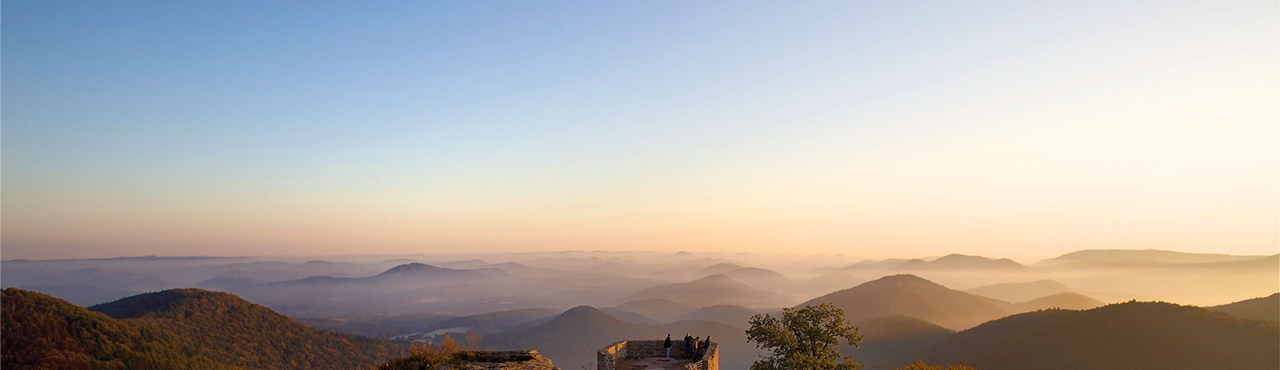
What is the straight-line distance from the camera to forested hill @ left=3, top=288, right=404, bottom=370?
76.1m

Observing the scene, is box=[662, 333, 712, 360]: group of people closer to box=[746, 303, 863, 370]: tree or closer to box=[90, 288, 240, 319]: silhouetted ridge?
box=[746, 303, 863, 370]: tree

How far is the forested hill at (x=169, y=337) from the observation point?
250 feet

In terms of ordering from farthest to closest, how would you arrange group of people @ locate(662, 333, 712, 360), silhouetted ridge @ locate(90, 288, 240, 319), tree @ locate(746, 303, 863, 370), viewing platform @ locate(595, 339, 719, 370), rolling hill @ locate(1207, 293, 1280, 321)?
silhouetted ridge @ locate(90, 288, 240, 319), rolling hill @ locate(1207, 293, 1280, 321), tree @ locate(746, 303, 863, 370), group of people @ locate(662, 333, 712, 360), viewing platform @ locate(595, 339, 719, 370)

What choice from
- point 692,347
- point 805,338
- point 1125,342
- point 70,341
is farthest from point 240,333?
point 1125,342

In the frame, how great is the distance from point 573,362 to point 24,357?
12780 centimetres

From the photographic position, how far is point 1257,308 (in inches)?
4520

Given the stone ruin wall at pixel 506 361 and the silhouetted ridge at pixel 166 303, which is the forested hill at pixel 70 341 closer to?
the silhouetted ridge at pixel 166 303

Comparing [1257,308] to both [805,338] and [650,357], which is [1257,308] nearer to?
[805,338]

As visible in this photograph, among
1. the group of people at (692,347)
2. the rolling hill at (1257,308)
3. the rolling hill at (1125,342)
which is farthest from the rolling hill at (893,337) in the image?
the group of people at (692,347)

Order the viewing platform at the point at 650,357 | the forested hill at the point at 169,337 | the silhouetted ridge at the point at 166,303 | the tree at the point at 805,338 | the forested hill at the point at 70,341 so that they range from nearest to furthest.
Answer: the viewing platform at the point at 650,357 < the tree at the point at 805,338 < the forested hill at the point at 70,341 < the forested hill at the point at 169,337 < the silhouetted ridge at the point at 166,303

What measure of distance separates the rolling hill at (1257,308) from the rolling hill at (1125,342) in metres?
29.4

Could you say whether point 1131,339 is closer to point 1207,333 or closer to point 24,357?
point 1207,333

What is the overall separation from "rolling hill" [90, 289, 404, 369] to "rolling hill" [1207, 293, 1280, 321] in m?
172

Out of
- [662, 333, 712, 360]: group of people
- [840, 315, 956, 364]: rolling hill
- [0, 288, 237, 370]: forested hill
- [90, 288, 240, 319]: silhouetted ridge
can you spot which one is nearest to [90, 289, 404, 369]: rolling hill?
[90, 288, 240, 319]: silhouetted ridge
